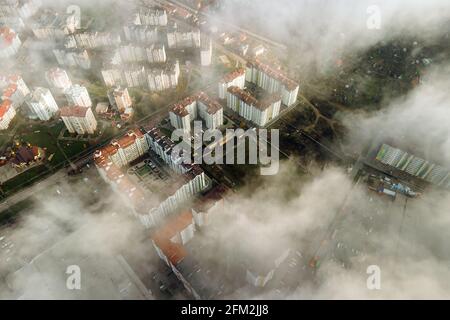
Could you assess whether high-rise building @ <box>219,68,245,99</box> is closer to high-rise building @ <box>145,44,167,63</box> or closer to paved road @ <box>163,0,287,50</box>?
high-rise building @ <box>145,44,167,63</box>

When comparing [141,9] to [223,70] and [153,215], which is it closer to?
[223,70]

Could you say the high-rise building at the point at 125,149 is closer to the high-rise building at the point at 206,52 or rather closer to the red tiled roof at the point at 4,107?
the red tiled roof at the point at 4,107

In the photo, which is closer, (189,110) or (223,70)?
(189,110)

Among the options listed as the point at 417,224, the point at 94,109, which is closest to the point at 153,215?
the point at 94,109

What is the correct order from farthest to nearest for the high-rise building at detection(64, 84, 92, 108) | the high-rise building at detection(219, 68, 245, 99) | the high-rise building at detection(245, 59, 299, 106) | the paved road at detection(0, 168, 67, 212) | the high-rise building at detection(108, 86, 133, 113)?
the high-rise building at detection(219, 68, 245, 99)
the high-rise building at detection(245, 59, 299, 106)
the high-rise building at detection(108, 86, 133, 113)
the high-rise building at detection(64, 84, 92, 108)
the paved road at detection(0, 168, 67, 212)

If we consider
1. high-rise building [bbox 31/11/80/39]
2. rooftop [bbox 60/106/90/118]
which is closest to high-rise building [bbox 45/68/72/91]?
rooftop [bbox 60/106/90/118]

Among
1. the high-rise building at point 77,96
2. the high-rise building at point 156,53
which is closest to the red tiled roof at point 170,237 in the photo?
the high-rise building at point 77,96

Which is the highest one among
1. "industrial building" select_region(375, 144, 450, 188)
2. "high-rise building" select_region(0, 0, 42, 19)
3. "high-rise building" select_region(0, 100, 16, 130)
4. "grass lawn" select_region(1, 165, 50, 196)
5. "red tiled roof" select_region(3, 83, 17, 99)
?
"high-rise building" select_region(0, 0, 42, 19)
